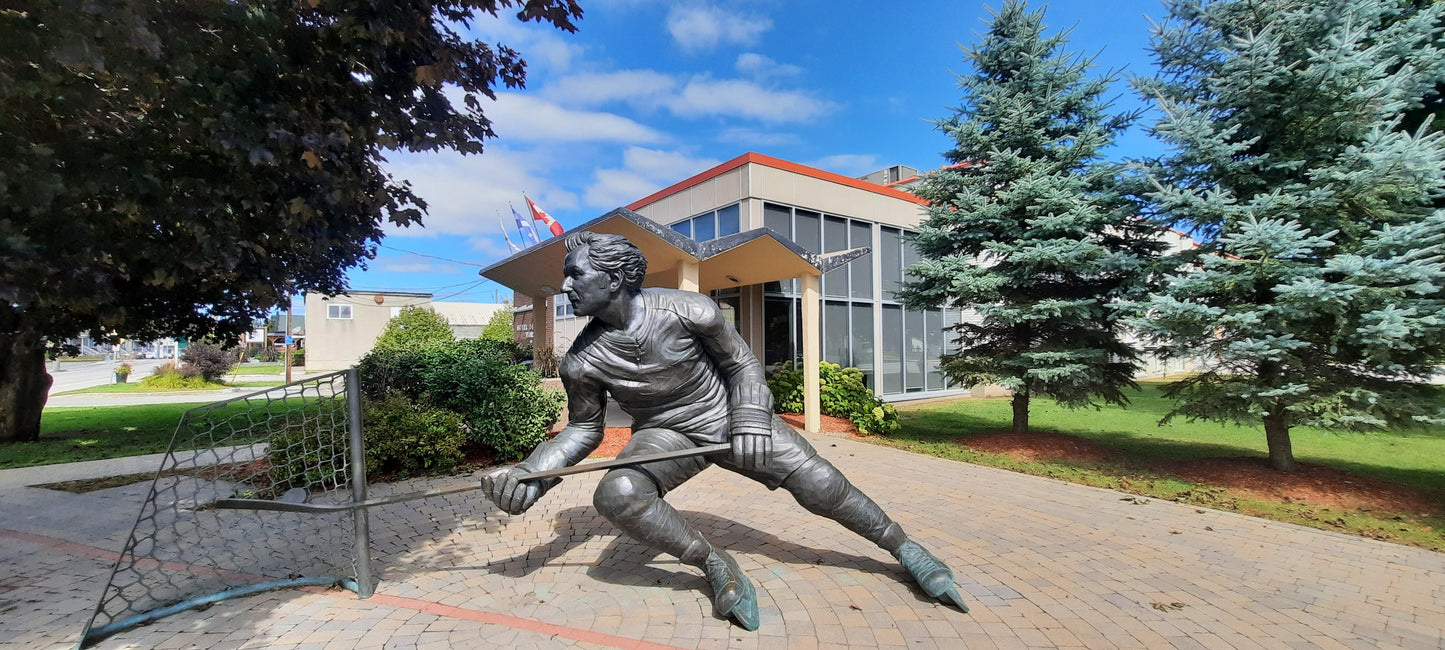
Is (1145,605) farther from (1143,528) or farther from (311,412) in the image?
(311,412)

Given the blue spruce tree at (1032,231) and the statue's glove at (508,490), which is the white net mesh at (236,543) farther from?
the blue spruce tree at (1032,231)

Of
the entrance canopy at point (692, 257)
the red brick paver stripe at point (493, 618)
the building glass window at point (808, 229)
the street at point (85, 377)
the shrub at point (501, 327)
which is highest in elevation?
the building glass window at point (808, 229)

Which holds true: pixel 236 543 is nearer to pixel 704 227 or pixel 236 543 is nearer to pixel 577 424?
pixel 577 424

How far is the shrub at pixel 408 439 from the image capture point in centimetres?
602

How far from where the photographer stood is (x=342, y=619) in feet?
9.39

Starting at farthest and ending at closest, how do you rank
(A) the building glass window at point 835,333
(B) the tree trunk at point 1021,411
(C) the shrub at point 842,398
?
(A) the building glass window at point 835,333 → (C) the shrub at point 842,398 → (B) the tree trunk at point 1021,411

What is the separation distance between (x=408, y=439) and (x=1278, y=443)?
905 centimetres

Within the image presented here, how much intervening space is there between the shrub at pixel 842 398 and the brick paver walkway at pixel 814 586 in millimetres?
4077

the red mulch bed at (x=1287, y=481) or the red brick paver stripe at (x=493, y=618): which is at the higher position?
the red brick paver stripe at (x=493, y=618)

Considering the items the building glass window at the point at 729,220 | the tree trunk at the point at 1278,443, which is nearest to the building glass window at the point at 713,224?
the building glass window at the point at 729,220

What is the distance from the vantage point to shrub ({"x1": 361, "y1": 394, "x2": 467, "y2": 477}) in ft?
19.7

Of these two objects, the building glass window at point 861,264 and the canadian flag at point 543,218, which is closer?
the building glass window at point 861,264

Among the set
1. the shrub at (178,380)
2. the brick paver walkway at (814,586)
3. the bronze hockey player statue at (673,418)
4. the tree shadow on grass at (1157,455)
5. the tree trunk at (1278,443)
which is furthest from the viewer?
the shrub at (178,380)

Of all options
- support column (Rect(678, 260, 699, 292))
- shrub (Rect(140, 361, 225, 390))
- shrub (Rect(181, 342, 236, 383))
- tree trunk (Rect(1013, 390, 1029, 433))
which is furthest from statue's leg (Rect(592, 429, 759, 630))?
shrub (Rect(181, 342, 236, 383))
